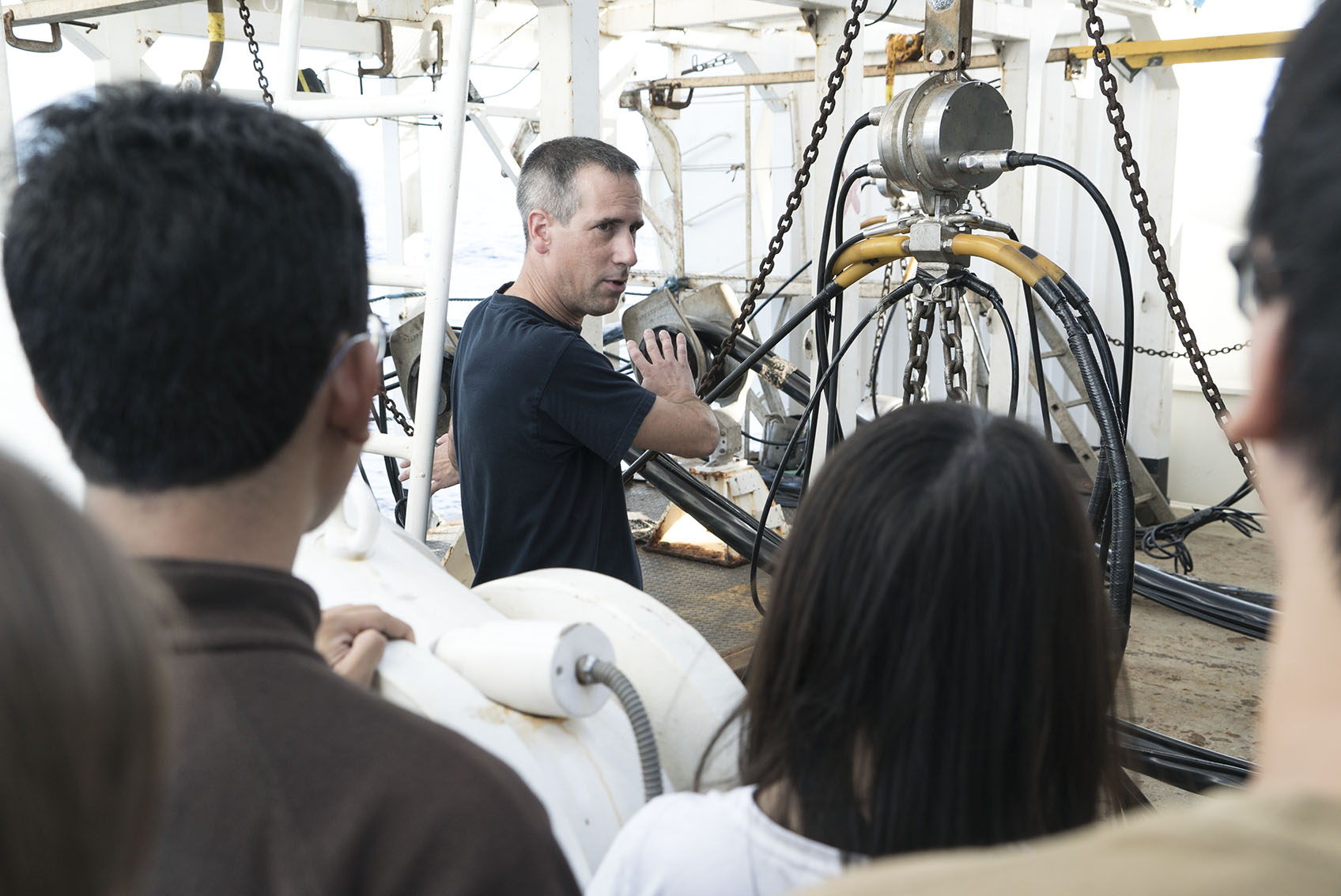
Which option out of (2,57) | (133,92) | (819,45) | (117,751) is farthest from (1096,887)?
(819,45)

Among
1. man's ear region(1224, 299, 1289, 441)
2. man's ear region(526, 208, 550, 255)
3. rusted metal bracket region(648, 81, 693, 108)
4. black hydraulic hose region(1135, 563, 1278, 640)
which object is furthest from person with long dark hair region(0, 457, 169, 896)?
rusted metal bracket region(648, 81, 693, 108)

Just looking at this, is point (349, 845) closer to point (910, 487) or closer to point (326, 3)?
point (910, 487)

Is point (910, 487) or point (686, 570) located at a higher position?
point (910, 487)

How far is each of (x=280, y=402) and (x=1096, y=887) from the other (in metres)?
0.65

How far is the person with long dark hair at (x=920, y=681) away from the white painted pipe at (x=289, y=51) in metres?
2.12

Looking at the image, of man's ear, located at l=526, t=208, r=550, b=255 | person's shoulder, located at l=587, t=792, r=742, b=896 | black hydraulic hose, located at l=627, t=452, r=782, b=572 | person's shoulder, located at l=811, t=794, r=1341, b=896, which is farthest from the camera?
black hydraulic hose, located at l=627, t=452, r=782, b=572

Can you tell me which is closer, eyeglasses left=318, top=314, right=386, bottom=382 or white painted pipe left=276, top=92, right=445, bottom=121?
eyeglasses left=318, top=314, right=386, bottom=382

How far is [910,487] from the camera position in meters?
1.00

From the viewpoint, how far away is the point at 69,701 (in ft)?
1.61

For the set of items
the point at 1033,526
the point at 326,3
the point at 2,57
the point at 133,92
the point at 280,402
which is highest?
the point at 326,3

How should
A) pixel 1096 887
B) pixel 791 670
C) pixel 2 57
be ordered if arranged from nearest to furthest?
pixel 1096 887
pixel 791 670
pixel 2 57

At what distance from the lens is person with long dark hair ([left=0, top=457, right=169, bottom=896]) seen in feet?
1.55

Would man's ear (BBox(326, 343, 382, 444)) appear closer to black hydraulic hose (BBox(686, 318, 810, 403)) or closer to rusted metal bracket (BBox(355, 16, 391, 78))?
rusted metal bracket (BBox(355, 16, 391, 78))

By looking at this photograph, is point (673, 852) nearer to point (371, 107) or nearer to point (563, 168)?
point (563, 168)
